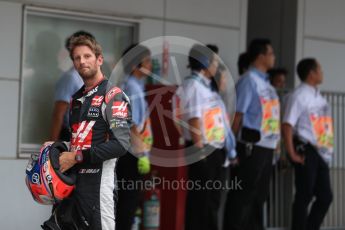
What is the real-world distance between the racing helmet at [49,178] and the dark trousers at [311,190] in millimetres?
4266

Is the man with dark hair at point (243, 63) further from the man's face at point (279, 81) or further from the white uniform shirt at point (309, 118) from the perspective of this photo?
the man's face at point (279, 81)

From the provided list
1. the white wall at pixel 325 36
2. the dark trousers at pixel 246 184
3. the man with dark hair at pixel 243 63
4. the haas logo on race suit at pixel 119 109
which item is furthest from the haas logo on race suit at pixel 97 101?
the white wall at pixel 325 36

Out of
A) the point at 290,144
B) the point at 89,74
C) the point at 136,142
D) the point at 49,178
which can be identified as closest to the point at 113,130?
the point at 89,74

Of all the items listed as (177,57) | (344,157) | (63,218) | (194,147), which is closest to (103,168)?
(63,218)

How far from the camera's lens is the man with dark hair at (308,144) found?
9.16 meters

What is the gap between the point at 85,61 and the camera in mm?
5570

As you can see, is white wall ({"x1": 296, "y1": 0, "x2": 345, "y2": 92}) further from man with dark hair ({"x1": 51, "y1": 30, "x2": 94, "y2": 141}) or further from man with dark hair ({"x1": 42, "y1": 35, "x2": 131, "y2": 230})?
man with dark hair ({"x1": 42, "y1": 35, "x2": 131, "y2": 230})

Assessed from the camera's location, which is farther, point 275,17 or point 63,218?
point 275,17

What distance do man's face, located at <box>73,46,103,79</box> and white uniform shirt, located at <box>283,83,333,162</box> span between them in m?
4.02

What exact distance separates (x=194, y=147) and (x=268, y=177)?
1.05 m

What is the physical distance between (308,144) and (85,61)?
4.31 meters

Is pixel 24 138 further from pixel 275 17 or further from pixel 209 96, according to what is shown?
pixel 275 17

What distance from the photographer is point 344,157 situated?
1085 cm

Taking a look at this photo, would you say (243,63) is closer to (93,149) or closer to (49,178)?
(93,149)
